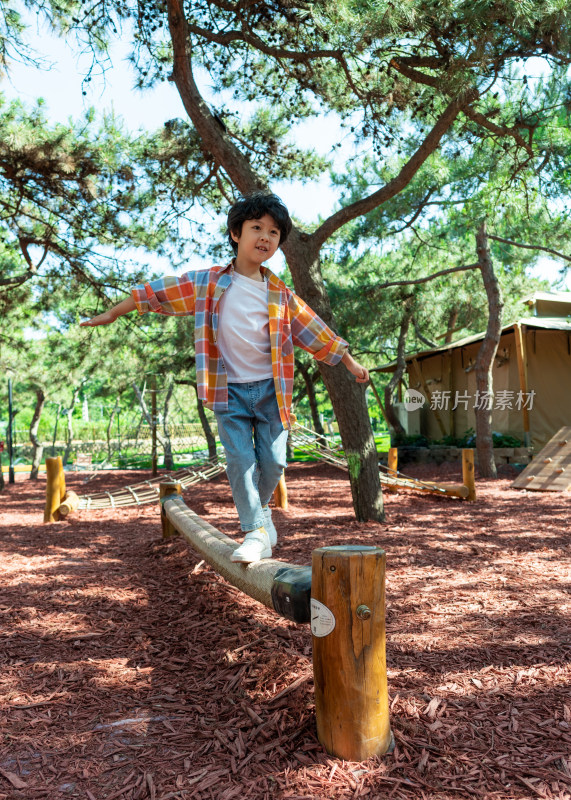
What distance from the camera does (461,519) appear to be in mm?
6457

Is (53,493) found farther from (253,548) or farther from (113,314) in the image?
(253,548)

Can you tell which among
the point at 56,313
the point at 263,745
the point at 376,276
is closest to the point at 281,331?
the point at 263,745

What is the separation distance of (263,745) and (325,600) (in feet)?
1.75

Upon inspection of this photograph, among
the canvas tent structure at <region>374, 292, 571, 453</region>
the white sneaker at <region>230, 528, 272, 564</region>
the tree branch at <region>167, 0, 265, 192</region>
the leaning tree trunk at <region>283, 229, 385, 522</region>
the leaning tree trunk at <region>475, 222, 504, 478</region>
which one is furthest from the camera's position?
the canvas tent structure at <region>374, 292, 571, 453</region>

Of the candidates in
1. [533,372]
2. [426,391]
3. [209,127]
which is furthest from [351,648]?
[426,391]

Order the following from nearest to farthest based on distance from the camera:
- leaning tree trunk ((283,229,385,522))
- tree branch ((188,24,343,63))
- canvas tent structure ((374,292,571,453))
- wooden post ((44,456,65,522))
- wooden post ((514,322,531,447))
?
tree branch ((188,24,343,63)) → leaning tree trunk ((283,229,385,522)) → wooden post ((44,456,65,522)) → wooden post ((514,322,531,447)) → canvas tent structure ((374,292,571,453))

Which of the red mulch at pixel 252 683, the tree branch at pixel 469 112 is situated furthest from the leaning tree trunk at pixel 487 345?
the red mulch at pixel 252 683

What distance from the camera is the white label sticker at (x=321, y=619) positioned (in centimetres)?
175

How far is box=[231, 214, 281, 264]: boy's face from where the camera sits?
262cm

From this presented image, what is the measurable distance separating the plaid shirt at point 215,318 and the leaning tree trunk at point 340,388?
297cm

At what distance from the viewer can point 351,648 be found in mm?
1739

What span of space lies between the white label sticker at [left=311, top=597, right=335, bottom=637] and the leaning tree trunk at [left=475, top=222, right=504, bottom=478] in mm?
8529

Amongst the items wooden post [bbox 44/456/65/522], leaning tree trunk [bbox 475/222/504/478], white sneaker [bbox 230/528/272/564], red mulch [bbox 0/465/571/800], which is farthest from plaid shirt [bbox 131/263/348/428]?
leaning tree trunk [bbox 475/222/504/478]

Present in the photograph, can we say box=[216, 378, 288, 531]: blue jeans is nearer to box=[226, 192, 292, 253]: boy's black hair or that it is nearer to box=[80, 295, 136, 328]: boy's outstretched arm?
box=[80, 295, 136, 328]: boy's outstretched arm
